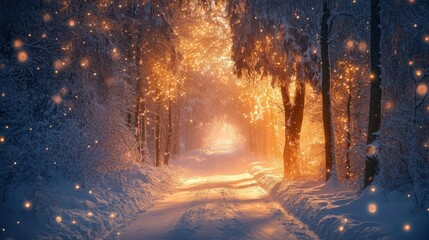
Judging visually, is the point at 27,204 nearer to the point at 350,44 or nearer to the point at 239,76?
the point at 239,76

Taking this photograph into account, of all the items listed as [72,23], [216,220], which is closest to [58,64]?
[72,23]

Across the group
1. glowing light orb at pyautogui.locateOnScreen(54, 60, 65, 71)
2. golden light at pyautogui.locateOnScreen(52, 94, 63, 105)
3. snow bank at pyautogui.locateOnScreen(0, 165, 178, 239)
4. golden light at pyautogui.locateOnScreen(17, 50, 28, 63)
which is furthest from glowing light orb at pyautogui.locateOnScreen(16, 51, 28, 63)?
snow bank at pyautogui.locateOnScreen(0, 165, 178, 239)

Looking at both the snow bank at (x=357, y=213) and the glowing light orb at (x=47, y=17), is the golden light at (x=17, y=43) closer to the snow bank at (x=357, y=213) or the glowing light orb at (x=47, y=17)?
the glowing light orb at (x=47, y=17)

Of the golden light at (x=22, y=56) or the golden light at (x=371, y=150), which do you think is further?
the golden light at (x=371, y=150)

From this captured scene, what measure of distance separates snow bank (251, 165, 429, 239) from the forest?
0.05 meters

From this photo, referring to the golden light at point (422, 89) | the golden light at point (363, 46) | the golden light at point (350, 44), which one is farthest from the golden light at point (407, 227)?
the golden light at point (350, 44)

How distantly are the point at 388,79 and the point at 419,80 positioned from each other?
4.81ft

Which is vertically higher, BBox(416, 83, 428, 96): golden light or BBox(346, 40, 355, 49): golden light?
BBox(346, 40, 355, 49): golden light

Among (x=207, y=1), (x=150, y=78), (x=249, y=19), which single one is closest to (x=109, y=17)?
(x=207, y=1)

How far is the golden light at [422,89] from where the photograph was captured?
10992 mm

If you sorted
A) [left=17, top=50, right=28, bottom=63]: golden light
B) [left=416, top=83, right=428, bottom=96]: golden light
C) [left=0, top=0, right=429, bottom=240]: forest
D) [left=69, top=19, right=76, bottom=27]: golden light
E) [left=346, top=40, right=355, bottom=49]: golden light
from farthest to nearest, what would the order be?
[left=346, top=40, right=355, bottom=49]: golden light → [left=416, top=83, right=428, bottom=96]: golden light → [left=69, top=19, right=76, bottom=27]: golden light → [left=17, top=50, right=28, bottom=63]: golden light → [left=0, top=0, right=429, bottom=240]: forest

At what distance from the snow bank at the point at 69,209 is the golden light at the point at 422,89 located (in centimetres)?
1070

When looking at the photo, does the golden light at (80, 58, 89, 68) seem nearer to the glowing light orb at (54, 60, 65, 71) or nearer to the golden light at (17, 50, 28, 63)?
the glowing light orb at (54, 60, 65, 71)

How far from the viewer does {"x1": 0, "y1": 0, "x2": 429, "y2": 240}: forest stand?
8.14 m
